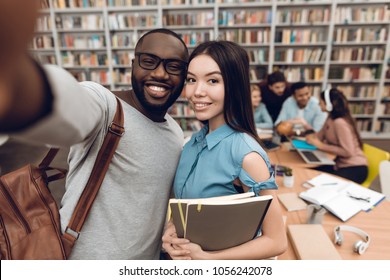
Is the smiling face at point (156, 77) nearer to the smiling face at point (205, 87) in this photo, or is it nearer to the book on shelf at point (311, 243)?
the smiling face at point (205, 87)

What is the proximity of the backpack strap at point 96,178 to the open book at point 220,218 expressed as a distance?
239mm

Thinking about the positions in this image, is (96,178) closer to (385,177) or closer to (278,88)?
(385,177)

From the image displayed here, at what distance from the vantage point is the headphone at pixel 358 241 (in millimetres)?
1313

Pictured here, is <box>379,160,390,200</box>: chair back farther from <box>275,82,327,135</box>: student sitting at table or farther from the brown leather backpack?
the brown leather backpack

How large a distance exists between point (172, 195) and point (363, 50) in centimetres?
544

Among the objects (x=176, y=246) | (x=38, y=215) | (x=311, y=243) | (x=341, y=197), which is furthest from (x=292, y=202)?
(x=38, y=215)

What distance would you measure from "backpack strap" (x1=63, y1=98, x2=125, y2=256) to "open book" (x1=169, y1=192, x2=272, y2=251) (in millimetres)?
239

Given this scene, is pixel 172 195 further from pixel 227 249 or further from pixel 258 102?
pixel 258 102

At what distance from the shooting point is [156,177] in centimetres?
101

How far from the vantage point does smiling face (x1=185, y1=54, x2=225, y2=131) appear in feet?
3.35

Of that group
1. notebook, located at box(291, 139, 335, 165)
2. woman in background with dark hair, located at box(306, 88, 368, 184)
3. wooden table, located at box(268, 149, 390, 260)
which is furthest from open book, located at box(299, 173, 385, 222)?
woman in background with dark hair, located at box(306, 88, 368, 184)

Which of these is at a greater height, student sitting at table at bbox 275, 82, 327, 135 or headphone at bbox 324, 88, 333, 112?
headphone at bbox 324, 88, 333, 112

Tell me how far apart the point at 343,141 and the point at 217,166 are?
201cm

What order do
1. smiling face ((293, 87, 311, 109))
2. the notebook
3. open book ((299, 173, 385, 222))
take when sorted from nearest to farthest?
open book ((299, 173, 385, 222)) → the notebook → smiling face ((293, 87, 311, 109))
